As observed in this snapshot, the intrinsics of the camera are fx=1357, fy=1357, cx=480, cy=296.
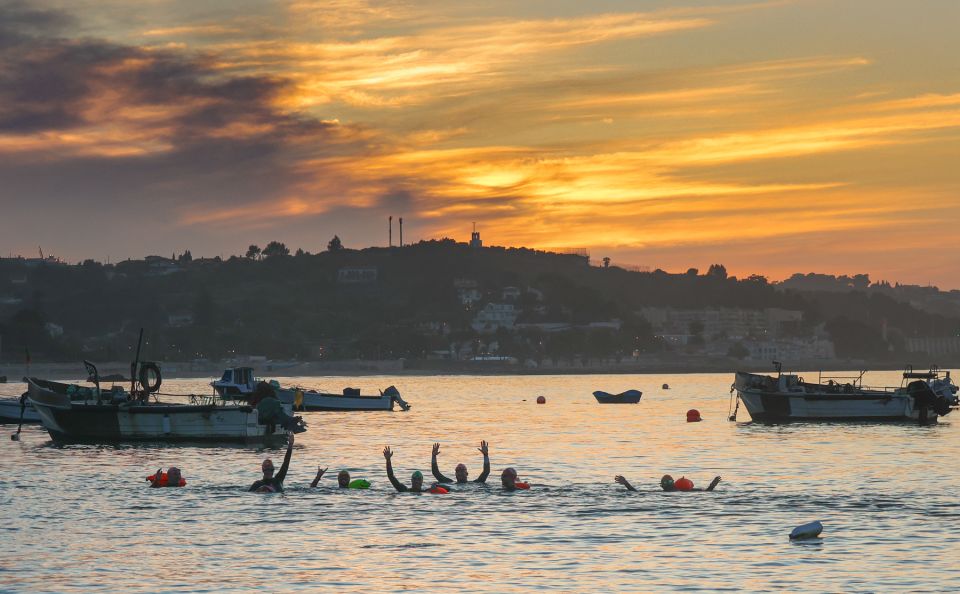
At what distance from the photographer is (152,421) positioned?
75188 mm

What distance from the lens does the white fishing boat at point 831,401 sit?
3880 inches

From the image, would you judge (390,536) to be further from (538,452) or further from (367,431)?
(367,431)

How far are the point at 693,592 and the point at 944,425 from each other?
83.2 m

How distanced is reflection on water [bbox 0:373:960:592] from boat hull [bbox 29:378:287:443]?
0.96m

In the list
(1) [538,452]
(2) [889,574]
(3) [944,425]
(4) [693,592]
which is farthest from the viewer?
(3) [944,425]

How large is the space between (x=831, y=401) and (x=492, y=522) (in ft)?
203

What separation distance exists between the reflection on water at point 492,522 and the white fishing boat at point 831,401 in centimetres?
2034

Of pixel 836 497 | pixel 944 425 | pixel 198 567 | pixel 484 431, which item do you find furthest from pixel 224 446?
pixel 944 425

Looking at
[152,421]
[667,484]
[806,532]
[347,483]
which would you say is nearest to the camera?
[806,532]

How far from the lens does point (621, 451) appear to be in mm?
76188

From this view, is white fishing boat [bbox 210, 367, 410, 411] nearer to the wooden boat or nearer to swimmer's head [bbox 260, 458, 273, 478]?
the wooden boat

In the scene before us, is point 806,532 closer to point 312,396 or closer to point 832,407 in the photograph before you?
point 832,407

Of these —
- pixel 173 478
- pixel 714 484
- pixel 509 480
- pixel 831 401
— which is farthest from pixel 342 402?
pixel 714 484

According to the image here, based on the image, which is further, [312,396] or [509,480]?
[312,396]
